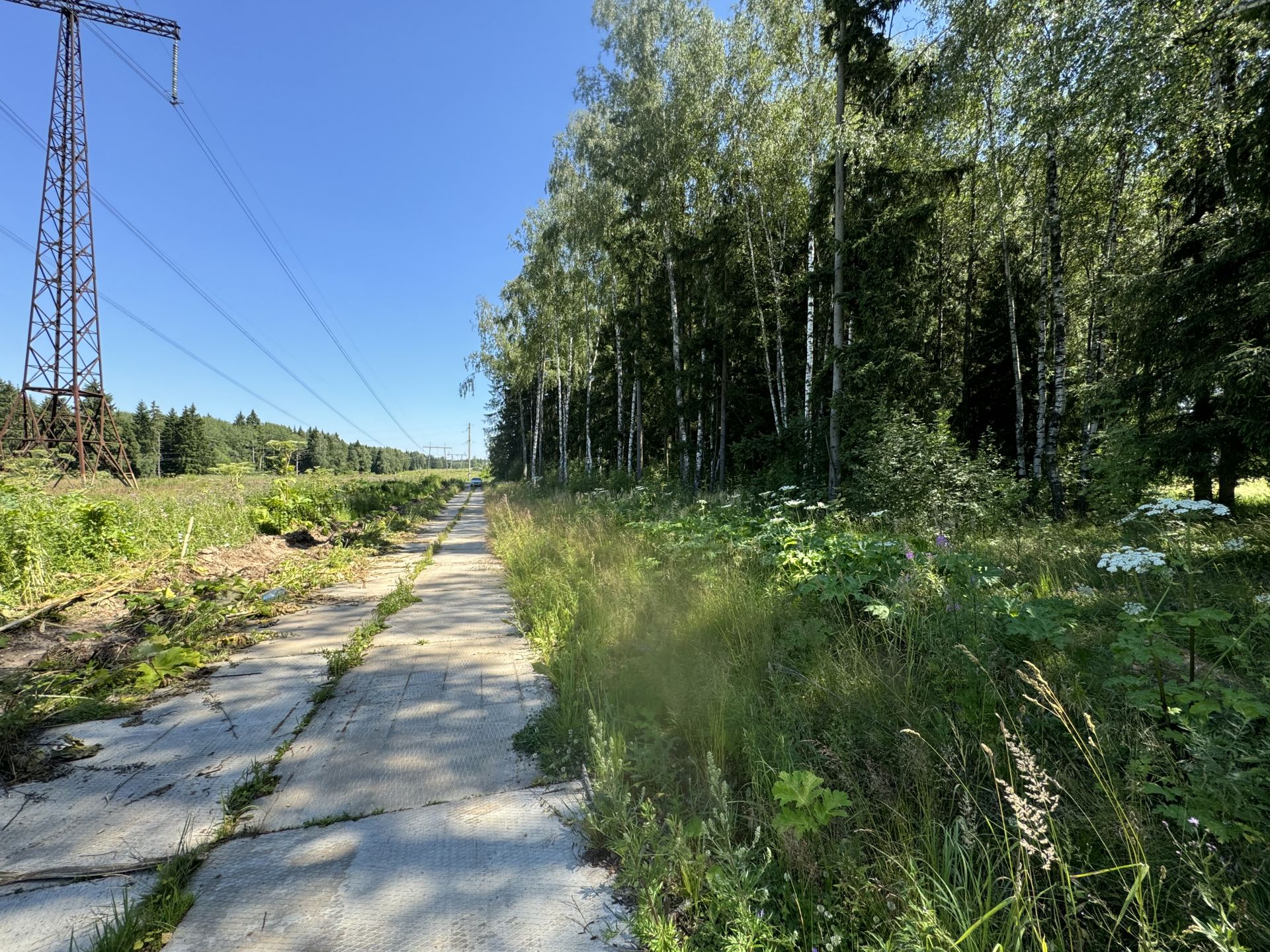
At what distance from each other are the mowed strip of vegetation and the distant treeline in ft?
38.1

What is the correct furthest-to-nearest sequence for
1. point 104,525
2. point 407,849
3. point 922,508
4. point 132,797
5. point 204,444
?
point 204,444 → point 922,508 → point 104,525 → point 132,797 → point 407,849

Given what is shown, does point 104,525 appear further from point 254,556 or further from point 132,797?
point 132,797

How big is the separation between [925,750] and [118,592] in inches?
275

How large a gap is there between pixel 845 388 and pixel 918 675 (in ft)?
25.6

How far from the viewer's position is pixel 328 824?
199 centimetres

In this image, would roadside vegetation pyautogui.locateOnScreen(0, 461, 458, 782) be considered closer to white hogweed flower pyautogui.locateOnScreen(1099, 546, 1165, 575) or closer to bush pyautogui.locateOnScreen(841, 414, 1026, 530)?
white hogweed flower pyautogui.locateOnScreen(1099, 546, 1165, 575)

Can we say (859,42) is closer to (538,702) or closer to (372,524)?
(538,702)

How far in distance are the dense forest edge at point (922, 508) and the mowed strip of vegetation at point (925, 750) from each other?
20 millimetres

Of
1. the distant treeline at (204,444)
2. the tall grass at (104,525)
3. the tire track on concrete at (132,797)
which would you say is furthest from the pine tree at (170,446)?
the tire track on concrete at (132,797)

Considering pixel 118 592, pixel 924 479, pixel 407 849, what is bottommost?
pixel 407 849

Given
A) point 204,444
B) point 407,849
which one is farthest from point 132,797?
point 204,444

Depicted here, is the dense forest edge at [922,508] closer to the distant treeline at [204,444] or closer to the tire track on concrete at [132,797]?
the tire track on concrete at [132,797]

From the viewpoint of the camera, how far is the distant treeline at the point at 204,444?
5528cm

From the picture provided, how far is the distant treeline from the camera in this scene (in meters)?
55.3
